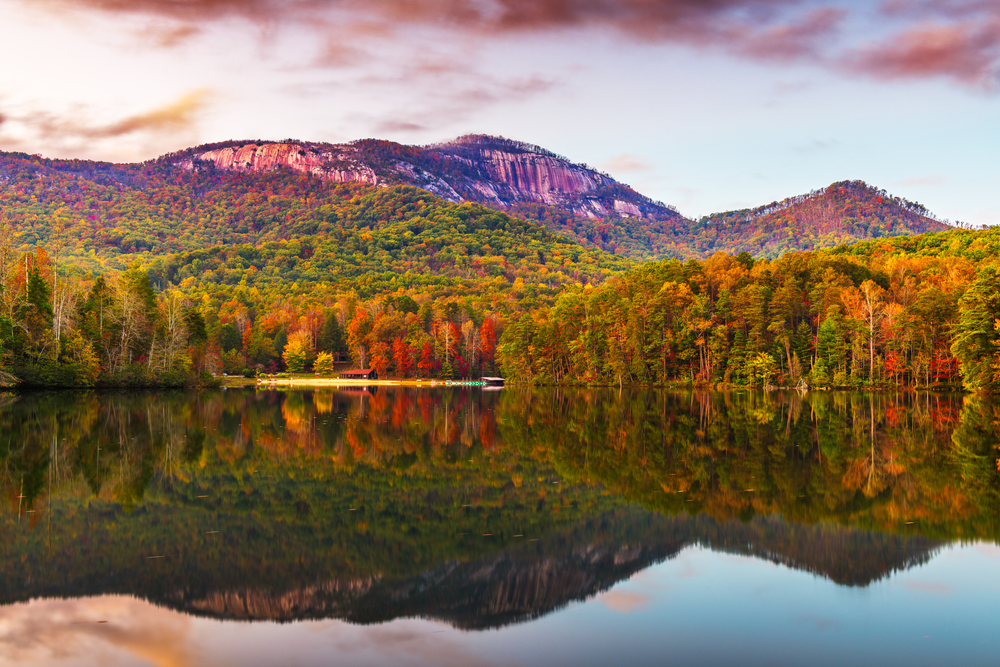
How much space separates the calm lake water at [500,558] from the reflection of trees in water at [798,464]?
0.37 feet

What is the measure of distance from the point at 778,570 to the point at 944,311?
64879 mm

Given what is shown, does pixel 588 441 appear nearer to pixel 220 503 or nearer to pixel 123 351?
pixel 220 503

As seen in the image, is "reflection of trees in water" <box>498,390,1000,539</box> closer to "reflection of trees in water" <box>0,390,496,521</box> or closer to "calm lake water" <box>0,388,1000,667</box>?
"calm lake water" <box>0,388,1000,667</box>

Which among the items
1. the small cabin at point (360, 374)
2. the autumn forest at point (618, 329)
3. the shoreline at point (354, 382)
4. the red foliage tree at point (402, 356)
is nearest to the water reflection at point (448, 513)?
the autumn forest at point (618, 329)

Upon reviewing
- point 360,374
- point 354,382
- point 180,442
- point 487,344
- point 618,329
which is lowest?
point 354,382

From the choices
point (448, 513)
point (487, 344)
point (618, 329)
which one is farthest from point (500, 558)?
point (487, 344)

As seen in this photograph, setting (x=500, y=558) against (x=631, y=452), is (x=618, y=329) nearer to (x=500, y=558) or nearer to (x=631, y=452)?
(x=631, y=452)

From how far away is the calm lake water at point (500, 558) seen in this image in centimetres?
712

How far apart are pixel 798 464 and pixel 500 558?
1026 centimetres

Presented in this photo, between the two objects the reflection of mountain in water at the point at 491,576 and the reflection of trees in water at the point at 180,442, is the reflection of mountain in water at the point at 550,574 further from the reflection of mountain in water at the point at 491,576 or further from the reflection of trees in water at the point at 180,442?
the reflection of trees in water at the point at 180,442

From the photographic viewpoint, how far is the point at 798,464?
17094 millimetres

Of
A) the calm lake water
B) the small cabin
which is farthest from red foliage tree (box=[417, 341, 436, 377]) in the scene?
the calm lake water

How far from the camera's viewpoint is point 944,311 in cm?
6347

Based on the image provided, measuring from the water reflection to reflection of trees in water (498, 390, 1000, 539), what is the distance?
3.1 inches
